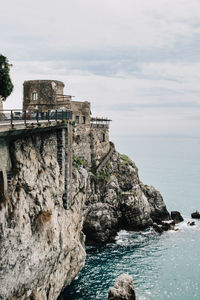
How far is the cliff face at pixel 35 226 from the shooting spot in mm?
19500

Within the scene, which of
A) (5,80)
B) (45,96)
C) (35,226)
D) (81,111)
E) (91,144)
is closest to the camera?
(35,226)

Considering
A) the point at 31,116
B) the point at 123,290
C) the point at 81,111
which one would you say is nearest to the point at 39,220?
the point at 31,116

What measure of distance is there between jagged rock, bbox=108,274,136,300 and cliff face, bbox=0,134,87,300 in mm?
5305

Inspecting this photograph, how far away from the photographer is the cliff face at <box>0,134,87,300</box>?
19.5 meters

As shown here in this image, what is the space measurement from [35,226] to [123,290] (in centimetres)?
1285

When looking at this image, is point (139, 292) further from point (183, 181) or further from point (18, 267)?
point (183, 181)

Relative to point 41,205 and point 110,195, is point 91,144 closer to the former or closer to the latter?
point 110,195

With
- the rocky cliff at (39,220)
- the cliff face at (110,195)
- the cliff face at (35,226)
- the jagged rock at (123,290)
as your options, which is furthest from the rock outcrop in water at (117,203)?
the cliff face at (35,226)

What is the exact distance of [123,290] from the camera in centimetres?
2889

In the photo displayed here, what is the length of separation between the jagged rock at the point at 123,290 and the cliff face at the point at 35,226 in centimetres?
530

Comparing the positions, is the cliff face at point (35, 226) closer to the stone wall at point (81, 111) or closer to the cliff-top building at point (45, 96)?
the cliff-top building at point (45, 96)

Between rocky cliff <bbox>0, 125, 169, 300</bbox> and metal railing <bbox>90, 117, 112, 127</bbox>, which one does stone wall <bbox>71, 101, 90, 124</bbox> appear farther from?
rocky cliff <bbox>0, 125, 169, 300</bbox>

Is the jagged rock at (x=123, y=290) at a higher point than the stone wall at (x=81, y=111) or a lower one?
lower

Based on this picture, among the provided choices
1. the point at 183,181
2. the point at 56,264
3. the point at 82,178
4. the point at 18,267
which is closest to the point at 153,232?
the point at 82,178
